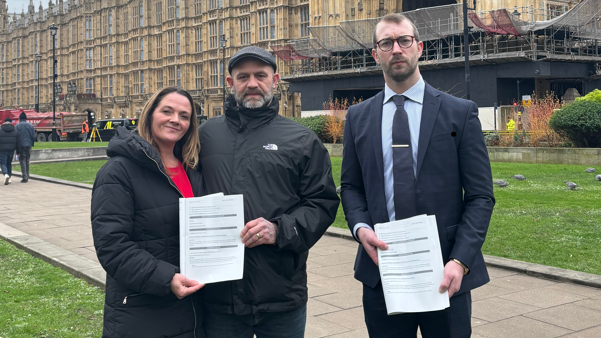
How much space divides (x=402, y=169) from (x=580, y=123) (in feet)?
56.4

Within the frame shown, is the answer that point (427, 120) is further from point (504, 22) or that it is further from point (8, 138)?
point (504, 22)

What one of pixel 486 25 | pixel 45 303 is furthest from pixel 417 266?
pixel 486 25

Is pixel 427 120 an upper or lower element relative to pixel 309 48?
lower

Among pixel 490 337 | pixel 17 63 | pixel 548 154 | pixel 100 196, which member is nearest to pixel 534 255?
pixel 490 337

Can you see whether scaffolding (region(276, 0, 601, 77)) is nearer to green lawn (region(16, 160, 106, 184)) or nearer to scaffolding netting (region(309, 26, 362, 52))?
scaffolding netting (region(309, 26, 362, 52))

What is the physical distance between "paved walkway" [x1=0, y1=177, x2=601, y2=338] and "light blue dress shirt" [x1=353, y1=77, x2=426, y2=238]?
208 centimetres

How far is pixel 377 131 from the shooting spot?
8.77ft

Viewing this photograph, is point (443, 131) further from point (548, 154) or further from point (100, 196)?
point (548, 154)

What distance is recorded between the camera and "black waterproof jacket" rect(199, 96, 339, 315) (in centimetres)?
265

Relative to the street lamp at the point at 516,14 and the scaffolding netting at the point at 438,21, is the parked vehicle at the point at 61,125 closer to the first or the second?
the scaffolding netting at the point at 438,21

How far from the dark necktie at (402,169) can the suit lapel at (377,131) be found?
0.06 m

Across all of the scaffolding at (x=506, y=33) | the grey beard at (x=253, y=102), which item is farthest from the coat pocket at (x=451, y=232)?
the scaffolding at (x=506, y=33)

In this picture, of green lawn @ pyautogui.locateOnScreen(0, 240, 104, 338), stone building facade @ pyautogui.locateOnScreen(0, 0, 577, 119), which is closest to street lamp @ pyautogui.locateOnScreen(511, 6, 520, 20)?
stone building facade @ pyautogui.locateOnScreen(0, 0, 577, 119)

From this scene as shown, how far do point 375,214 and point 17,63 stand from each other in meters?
94.3
